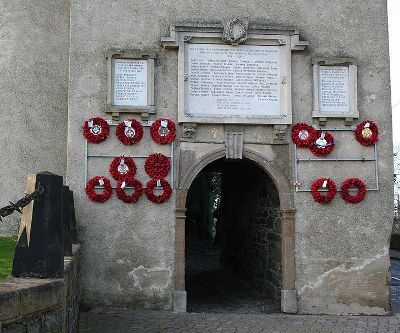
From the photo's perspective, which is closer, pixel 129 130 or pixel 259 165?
pixel 129 130

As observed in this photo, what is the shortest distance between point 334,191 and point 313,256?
3.76 ft

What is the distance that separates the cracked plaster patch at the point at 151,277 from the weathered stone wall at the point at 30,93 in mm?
2552

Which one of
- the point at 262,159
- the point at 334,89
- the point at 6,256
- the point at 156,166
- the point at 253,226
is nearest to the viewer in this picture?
the point at 6,256

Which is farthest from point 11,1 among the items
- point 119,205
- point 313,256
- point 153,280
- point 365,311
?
point 365,311

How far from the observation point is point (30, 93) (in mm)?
9805

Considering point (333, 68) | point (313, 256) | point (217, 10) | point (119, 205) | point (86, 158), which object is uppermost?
point (217, 10)

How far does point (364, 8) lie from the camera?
9.34m

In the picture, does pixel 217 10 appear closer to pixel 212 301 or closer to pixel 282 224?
pixel 282 224

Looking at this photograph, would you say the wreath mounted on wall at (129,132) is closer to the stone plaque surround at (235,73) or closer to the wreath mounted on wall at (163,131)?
the wreath mounted on wall at (163,131)

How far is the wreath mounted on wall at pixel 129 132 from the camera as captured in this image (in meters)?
8.73

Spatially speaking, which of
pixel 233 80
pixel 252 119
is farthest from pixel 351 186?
pixel 233 80

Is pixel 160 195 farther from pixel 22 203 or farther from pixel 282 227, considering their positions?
pixel 22 203

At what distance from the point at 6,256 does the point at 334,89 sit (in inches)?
234

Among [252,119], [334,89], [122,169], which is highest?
[334,89]
